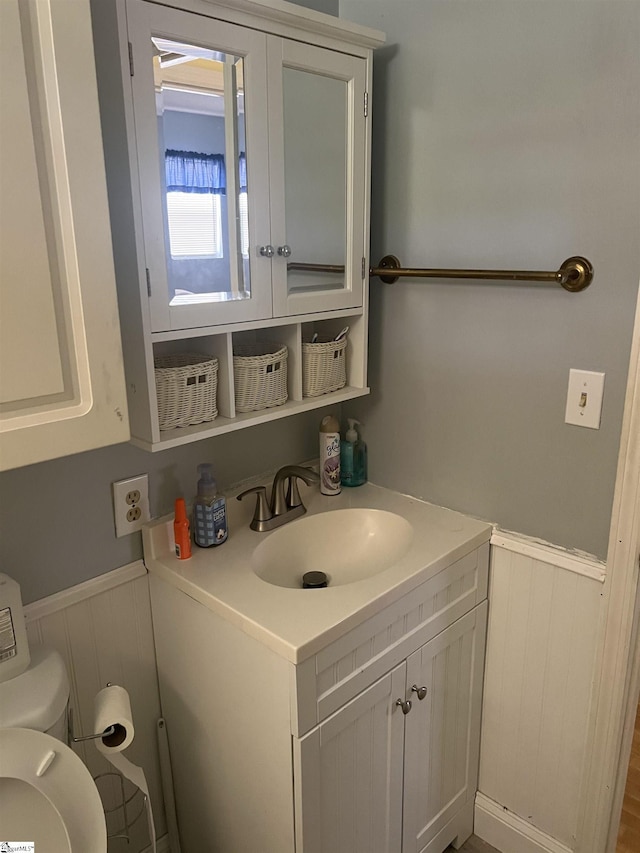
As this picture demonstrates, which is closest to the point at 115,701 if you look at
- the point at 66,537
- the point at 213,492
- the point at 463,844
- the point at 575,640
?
the point at 66,537

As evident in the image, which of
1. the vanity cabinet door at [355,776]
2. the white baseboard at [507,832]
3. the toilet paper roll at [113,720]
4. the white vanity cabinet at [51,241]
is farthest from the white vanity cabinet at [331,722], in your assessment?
the white vanity cabinet at [51,241]

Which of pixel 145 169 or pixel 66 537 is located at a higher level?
pixel 145 169

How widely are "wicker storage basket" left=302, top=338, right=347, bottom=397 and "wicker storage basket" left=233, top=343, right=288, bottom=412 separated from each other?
0.23 feet

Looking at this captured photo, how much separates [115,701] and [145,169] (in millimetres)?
939

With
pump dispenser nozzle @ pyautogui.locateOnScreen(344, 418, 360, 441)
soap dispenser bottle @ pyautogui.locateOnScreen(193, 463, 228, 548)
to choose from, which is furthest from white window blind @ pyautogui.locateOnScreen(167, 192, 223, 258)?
pump dispenser nozzle @ pyautogui.locateOnScreen(344, 418, 360, 441)

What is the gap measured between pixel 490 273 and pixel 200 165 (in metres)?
0.63

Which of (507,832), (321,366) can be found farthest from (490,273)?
(507,832)

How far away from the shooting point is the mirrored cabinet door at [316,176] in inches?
52.5

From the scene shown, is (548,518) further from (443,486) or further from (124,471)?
(124,471)

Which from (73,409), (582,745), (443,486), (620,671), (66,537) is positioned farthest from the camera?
(443,486)

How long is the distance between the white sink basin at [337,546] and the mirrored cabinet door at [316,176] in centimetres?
52

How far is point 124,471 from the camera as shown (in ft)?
4.67

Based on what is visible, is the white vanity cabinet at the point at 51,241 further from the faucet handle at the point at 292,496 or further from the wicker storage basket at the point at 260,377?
the faucet handle at the point at 292,496

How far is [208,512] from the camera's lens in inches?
57.3
